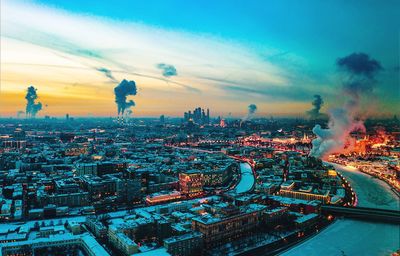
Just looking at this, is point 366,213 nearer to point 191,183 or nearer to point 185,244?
point 185,244

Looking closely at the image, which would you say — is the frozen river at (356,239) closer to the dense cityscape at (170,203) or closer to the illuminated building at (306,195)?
the dense cityscape at (170,203)

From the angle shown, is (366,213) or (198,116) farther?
(198,116)

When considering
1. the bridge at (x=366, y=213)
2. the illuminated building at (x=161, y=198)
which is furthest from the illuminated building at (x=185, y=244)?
the bridge at (x=366, y=213)

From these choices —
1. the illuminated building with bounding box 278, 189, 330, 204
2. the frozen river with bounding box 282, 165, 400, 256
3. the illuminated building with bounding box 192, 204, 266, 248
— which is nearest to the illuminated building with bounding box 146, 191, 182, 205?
the illuminated building with bounding box 192, 204, 266, 248

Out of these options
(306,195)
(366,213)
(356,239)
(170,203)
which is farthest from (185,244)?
(306,195)

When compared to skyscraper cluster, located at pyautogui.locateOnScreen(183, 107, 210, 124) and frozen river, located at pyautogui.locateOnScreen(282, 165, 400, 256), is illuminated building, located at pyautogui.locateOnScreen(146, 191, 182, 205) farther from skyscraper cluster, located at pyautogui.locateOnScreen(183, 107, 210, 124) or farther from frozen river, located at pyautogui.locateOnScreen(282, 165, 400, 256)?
skyscraper cluster, located at pyautogui.locateOnScreen(183, 107, 210, 124)

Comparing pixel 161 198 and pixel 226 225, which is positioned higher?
pixel 226 225
